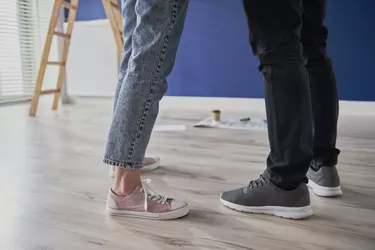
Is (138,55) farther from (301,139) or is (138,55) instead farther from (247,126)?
(247,126)

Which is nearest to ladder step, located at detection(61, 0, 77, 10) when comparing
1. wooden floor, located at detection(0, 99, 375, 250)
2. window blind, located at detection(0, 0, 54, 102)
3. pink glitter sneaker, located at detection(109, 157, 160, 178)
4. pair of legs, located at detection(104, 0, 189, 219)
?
window blind, located at detection(0, 0, 54, 102)

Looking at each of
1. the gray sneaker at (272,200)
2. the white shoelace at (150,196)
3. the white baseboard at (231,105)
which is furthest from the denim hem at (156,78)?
the white baseboard at (231,105)

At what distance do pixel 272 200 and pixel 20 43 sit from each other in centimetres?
324

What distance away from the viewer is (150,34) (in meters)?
0.76

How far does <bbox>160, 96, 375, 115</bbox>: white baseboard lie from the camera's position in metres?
2.45

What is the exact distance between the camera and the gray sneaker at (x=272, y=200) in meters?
0.82

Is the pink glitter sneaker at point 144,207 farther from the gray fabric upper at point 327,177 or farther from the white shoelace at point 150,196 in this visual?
the gray fabric upper at point 327,177

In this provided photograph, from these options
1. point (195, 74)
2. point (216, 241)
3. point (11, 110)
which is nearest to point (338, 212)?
point (216, 241)

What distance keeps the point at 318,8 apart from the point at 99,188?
778 mm

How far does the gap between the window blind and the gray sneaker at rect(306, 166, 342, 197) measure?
9.86 ft

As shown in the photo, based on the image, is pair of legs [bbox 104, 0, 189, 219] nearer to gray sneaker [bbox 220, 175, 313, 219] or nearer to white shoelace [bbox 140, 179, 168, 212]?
white shoelace [bbox 140, 179, 168, 212]

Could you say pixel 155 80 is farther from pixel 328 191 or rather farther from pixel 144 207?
pixel 328 191

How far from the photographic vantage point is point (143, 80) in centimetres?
77

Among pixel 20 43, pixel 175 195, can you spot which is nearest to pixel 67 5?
pixel 20 43
